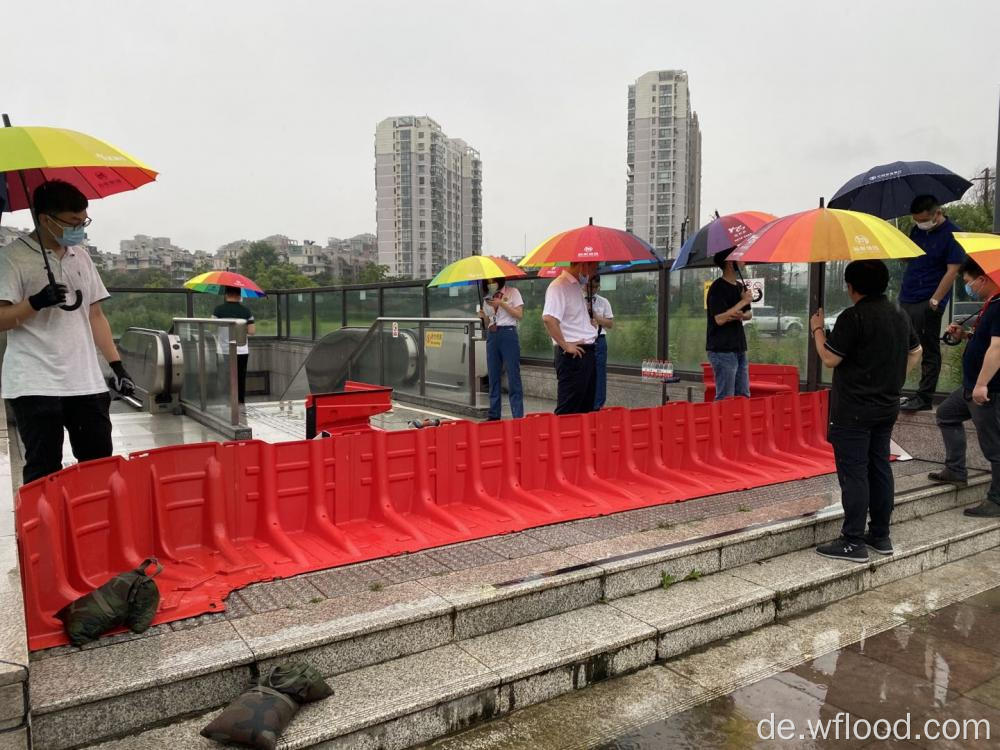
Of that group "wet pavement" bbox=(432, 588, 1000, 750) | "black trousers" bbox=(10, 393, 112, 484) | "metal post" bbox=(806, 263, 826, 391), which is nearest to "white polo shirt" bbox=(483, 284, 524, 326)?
"metal post" bbox=(806, 263, 826, 391)

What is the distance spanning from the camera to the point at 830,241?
4445 millimetres

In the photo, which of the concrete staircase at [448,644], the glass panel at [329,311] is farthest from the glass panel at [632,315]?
the glass panel at [329,311]

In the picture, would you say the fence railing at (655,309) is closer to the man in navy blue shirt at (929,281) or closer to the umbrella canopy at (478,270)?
the man in navy blue shirt at (929,281)

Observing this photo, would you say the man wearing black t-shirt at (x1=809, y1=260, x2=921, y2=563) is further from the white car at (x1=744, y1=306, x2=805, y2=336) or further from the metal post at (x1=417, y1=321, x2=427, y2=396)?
the metal post at (x1=417, y1=321, x2=427, y2=396)

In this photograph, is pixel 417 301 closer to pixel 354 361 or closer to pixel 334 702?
pixel 354 361

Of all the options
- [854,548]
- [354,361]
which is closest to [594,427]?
[854,548]

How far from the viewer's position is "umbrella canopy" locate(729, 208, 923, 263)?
434cm

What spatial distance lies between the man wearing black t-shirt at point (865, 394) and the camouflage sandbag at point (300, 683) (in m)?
3.29

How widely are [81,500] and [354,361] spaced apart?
306 inches

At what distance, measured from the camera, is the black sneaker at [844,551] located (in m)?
4.60

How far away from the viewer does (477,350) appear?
10.1 m

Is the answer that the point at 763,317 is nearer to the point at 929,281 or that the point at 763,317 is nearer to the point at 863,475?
the point at 929,281

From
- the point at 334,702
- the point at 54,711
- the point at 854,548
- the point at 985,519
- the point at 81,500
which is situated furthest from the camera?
the point at 985,519

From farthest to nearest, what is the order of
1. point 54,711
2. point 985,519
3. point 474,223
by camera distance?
1. point 474,223
2. point 985,519
3. point 54,711
